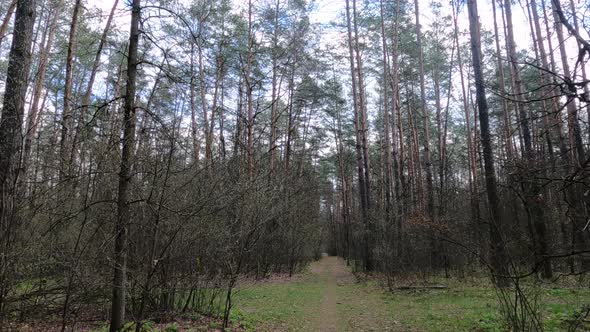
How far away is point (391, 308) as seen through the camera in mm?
9406

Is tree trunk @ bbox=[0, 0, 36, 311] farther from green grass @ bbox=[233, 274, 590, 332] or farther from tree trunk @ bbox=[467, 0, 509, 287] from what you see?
tree trunk @ bbox=[467, 0, 509, 287]

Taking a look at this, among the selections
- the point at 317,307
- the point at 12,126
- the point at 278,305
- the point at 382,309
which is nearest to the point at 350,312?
the point at 382,309

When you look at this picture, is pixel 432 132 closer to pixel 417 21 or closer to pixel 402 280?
pixel 417 21

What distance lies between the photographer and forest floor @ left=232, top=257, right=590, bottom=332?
6.71 m

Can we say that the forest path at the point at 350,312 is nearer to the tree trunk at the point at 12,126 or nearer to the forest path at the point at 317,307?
the forest path at the point at 317,307

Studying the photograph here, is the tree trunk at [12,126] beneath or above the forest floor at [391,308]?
above

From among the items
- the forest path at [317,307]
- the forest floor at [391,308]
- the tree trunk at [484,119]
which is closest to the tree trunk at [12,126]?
the forest floor at [391,308]

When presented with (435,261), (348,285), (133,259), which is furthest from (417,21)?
(133,259)

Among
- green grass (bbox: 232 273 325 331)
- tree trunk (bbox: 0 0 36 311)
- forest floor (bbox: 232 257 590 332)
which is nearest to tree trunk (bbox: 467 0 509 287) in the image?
forest floor (bbox: 232 257 590 332)

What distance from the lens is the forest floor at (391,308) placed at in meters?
6.71

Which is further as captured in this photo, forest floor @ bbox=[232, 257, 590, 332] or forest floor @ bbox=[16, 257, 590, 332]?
forest floor @ bbox=[232, 257, 590, 332]

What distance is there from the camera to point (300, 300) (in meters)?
11.3

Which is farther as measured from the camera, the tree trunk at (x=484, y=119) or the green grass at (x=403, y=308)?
the tree trunk at (x=484, y=119)

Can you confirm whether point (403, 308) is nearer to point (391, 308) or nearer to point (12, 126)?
point (391, 308)
